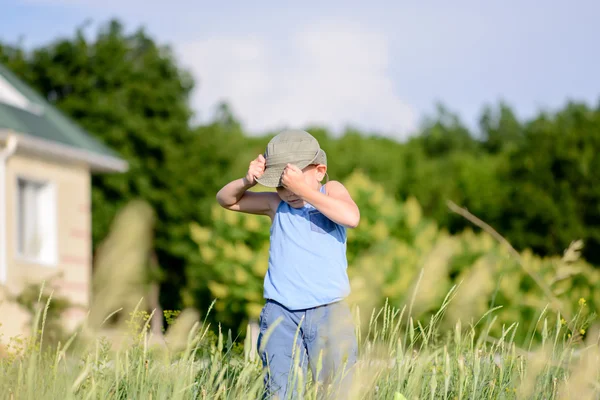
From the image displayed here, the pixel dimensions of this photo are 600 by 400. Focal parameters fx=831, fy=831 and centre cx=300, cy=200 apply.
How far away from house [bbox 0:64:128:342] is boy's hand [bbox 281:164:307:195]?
343 inches

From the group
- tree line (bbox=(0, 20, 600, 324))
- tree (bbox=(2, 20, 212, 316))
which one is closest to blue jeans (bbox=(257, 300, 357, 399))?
tree line (bbox=(0, 20, 600, 324))

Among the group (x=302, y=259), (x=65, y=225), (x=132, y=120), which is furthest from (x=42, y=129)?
(x=132, y=120)

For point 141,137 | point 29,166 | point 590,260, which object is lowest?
point 590,260

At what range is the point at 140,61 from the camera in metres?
32.1

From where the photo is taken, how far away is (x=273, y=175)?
3.40 meters

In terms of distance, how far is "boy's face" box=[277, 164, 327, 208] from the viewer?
3500mm

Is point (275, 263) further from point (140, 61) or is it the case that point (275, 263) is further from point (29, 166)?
point (140, 61)

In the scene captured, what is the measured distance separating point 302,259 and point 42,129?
37.8 ft

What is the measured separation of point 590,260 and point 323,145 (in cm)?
1733

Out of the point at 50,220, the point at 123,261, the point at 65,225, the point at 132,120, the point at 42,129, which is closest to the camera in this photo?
the point at 123,261

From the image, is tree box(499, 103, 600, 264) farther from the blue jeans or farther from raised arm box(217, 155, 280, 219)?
the blue jeans

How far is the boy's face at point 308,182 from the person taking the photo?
11.5 feet

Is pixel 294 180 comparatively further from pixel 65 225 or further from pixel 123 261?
pixel 65 225

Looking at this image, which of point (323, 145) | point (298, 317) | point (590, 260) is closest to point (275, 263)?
point (298, 317)
